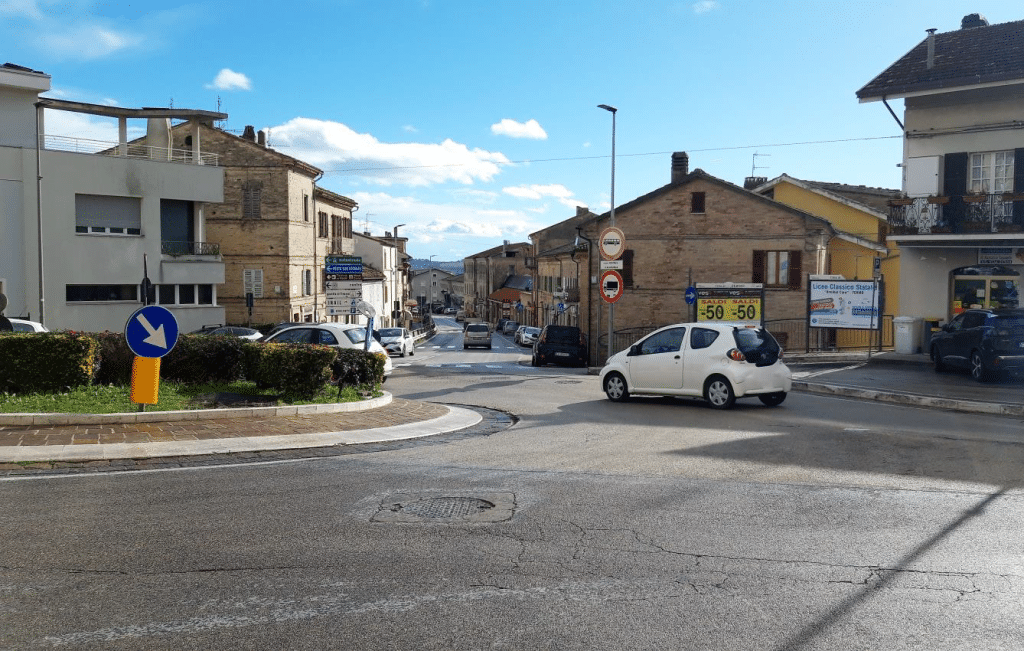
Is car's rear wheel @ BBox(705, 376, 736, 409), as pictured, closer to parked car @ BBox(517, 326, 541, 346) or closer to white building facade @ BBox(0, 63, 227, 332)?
white building facade @ BBox(0, 63, 227, 332)

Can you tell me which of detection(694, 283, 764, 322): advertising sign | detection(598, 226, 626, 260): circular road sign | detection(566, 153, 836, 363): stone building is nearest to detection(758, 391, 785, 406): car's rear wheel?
detection(598, 226, 626, 260): circular road sign

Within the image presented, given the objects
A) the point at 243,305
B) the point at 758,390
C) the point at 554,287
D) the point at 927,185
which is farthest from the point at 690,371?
the point at 554,287

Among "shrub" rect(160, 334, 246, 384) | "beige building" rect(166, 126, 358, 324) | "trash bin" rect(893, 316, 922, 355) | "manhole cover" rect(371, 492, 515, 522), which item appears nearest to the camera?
"manhole cover" rect(371, 492, 515, 522)

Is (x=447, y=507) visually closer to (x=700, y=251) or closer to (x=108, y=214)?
(x=108, y=214)

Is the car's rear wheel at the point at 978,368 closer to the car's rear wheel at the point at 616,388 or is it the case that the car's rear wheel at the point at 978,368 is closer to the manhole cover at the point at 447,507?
the car's rear wheel at the point at 616,388

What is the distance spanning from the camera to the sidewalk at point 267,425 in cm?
1070

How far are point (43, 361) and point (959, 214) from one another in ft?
72.7

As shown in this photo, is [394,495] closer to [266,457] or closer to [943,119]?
[266,457]

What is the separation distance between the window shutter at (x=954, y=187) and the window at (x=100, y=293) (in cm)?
2993

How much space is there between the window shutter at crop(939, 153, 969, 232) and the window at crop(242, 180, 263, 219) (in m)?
34.5

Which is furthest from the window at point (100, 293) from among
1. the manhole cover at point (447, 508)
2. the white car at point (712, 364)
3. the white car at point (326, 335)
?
the manhole cover at point (447, 508)

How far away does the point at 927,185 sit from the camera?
84.0ft

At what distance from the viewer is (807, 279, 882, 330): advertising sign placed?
27.1 meters

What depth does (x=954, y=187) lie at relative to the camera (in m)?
25.0
